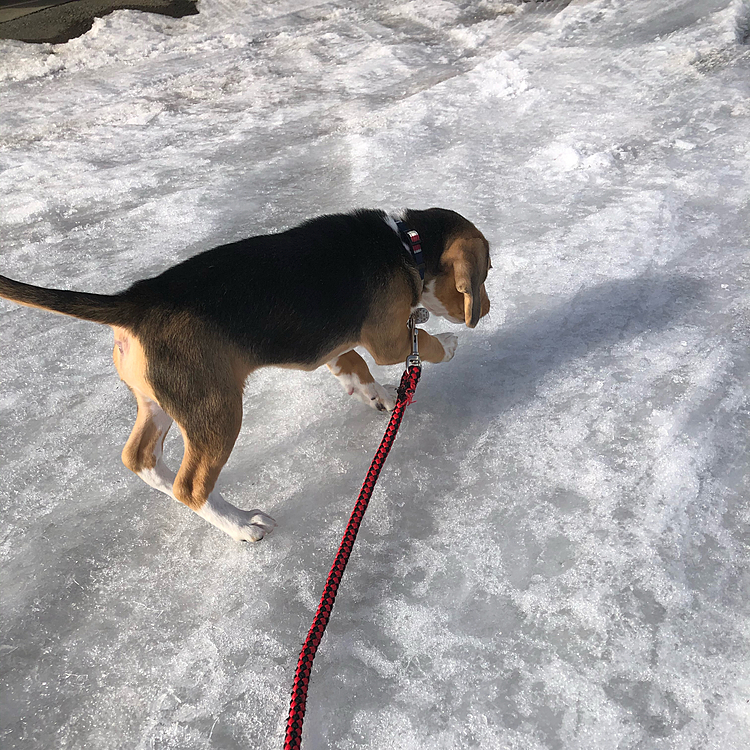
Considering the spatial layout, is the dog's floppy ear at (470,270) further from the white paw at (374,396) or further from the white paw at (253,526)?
the white paw at (253,526)

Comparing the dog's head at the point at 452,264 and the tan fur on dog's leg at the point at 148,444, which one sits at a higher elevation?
the dog's head at the point at 452,264

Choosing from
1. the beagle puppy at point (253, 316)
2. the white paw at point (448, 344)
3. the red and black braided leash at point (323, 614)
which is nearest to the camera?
the red and black braided leash at point (323, 614)

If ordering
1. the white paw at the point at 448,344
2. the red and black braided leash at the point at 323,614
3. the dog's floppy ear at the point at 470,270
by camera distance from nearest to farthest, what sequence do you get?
the red and black braided leash at the point at 323,614, the dog's floppy ear at the point at 470,270, the white paw at the point at 448,344

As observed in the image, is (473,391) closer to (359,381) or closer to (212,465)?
(359,381)

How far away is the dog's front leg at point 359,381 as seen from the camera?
2742 mm

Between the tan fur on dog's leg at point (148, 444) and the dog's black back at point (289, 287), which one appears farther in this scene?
the tan fur on dog's leg at point (148, 444)

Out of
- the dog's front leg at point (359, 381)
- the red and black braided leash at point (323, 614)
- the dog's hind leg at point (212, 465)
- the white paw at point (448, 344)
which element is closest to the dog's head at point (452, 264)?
the white paw at point (448, 344)

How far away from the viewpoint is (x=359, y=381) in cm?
279

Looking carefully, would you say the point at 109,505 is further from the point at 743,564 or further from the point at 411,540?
the point at 743,564

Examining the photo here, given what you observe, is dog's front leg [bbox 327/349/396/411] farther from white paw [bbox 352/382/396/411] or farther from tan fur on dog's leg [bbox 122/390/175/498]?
tan fur on dog's leg [bbox 122/390/175/498]

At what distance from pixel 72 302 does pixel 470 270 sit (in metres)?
1.44

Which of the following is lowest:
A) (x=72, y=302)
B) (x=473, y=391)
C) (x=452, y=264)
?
(x=473, y=391)

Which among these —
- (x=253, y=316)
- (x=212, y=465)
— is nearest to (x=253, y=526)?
(x=212, y=465)

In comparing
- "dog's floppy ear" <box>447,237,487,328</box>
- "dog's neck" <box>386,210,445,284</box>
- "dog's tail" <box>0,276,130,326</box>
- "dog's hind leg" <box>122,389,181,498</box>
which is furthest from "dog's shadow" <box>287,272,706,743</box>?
"dog's tail" <box>0,276,130,326</box>
